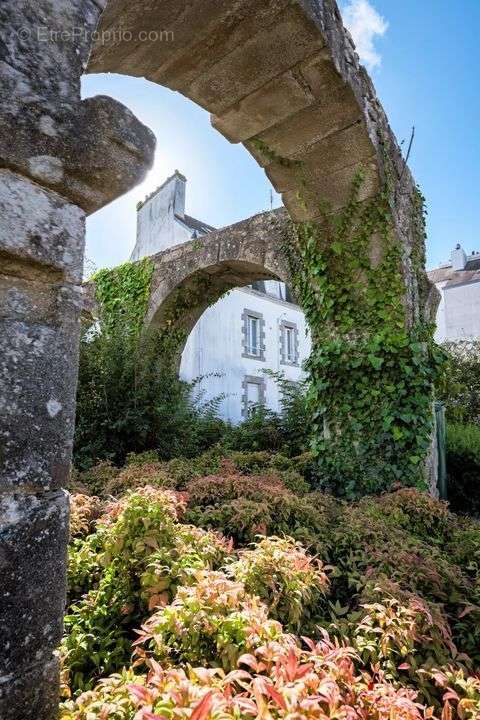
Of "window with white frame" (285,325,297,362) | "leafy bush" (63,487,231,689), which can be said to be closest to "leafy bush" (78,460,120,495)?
"leafy bush" (63,487,231,689)

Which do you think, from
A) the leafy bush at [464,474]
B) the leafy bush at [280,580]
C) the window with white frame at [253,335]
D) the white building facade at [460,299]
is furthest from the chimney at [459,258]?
the leafy bush at [280,580]

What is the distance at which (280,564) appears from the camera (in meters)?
1.69

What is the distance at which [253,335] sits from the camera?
16.3 metres

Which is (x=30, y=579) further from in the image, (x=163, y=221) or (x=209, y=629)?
(x=163, y=221)

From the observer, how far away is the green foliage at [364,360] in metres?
4.28

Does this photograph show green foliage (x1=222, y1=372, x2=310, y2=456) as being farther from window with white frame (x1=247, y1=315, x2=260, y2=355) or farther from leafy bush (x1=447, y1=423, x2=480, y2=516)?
window with white frame (x1=247, y1=315, x2=260, y2=355)

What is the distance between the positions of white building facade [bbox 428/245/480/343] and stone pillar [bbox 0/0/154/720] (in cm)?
2073

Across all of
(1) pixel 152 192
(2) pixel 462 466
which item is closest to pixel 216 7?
(2) pixel 462 466

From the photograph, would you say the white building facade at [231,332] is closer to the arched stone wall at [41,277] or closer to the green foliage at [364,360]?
the green foliage at [364,360]

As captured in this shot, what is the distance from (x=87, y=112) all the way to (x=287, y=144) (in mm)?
3329

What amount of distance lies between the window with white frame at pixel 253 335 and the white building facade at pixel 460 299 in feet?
28.4

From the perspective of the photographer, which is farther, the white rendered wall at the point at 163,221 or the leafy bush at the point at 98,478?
the white rendered wall at the point at 163,221

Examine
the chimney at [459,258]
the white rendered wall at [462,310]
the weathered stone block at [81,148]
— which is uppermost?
the chimney at [459,258]

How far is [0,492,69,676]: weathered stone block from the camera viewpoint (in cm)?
105
